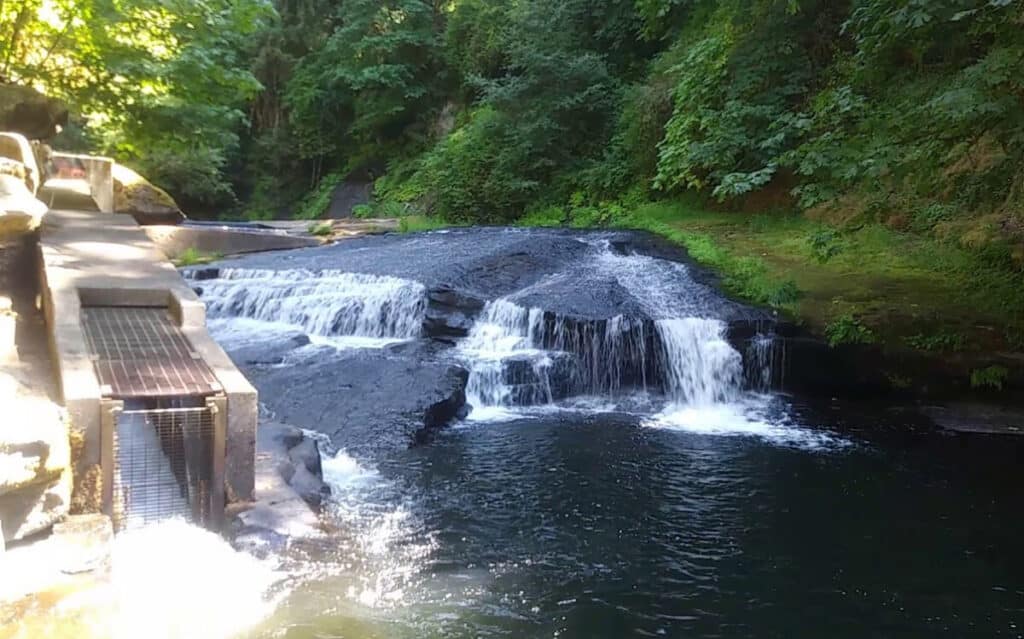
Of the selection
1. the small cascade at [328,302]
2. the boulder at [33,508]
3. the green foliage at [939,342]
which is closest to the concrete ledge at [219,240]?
the small cascade at [328,302]

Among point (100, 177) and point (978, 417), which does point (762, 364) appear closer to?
point (978, 417)

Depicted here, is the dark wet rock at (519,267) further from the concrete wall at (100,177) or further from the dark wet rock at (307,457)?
the dark wet rock at (307,457)

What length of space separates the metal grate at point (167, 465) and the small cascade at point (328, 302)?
5997 millimetres

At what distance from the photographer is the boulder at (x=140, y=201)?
17.1 meters

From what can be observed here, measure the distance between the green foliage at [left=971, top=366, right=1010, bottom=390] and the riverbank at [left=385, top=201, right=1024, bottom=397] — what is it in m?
0.01

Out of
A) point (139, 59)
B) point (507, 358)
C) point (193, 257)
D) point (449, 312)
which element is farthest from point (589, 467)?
point (193, 257)

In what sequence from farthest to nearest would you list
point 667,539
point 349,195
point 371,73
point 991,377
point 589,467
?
point 349,195 < point 371,73 < point 991,377 < point 589,467 < point 667,539

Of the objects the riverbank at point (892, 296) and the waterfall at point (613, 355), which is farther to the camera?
the waterfall at point (613, 355)

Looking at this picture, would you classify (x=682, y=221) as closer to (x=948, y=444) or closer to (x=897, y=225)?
(x=897, y=225)

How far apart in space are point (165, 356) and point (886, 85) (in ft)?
26.2

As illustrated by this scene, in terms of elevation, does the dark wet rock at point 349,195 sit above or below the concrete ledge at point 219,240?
above

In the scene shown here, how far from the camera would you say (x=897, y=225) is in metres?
14.2

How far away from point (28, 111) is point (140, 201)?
319 inches

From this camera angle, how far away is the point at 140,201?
17422 mm
